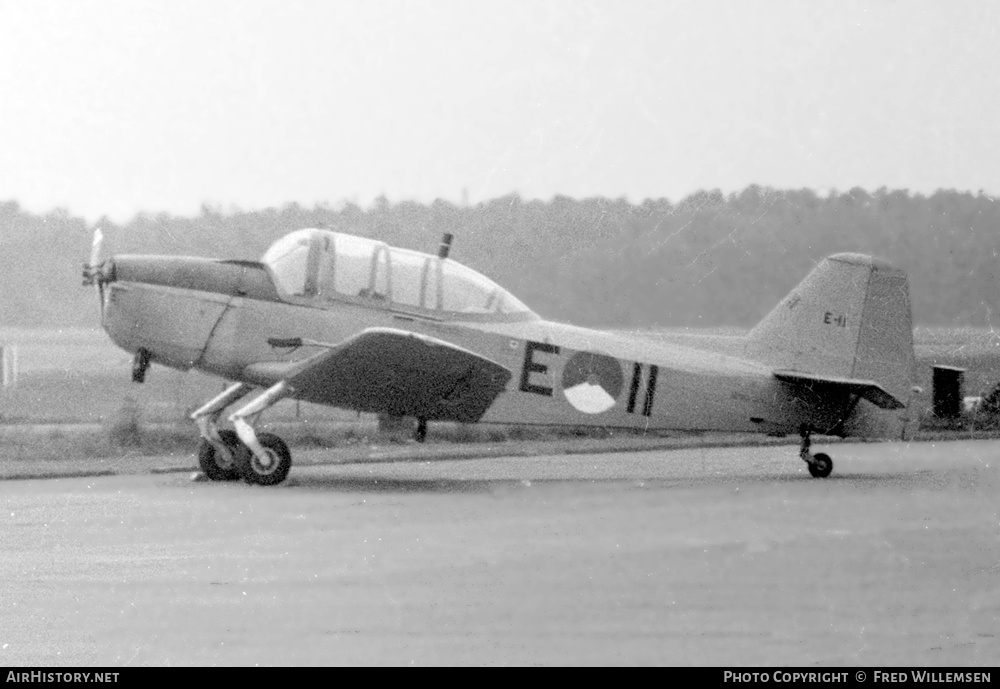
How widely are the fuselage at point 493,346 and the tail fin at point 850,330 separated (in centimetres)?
31

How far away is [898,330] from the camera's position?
14.1 m

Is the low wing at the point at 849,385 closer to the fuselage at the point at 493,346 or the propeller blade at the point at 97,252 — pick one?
the fuselage at the point at 493,346

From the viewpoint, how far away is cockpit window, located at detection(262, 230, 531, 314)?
1277 centimetres

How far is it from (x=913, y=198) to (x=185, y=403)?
8556 mm

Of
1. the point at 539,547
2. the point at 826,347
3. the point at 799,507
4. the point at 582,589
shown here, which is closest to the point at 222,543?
the point at 539,547

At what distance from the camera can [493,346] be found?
13.1 m

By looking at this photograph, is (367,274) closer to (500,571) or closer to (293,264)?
(293,264)

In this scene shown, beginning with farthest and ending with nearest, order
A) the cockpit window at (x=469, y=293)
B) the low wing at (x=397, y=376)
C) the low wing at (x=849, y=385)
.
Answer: the low wing at (x=849, y=385) < the cockpit window at (x=469, y=293) < the low wing at (x=397, y=376)

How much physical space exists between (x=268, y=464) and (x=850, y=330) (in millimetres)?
5522

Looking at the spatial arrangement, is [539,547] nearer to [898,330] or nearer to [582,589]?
[582,589]

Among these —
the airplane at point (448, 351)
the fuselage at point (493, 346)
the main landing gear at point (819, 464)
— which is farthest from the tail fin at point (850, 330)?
the main landing gear at point (819, 464)

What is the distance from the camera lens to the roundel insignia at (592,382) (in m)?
13.2

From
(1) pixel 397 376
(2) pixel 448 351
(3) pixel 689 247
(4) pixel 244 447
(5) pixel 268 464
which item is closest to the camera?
(2) pixel 448 351

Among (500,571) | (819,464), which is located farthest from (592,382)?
(500,571)
